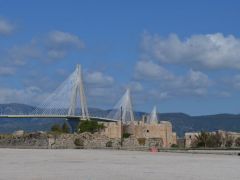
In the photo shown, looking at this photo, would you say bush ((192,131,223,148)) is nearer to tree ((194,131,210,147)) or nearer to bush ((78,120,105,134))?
tree ((194,131,210,147))

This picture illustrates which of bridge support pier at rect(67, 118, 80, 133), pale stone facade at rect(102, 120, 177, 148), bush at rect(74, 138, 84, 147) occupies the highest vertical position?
bridge support pier at rect(67, 118, 80, 133)

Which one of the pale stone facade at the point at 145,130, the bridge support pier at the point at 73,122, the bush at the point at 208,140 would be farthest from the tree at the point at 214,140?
the bridge support pier at the point at 73,122

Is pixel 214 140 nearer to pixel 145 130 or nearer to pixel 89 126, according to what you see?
pixel 145 130

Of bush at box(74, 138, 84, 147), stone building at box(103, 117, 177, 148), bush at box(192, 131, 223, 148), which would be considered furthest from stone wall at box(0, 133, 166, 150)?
stone building at box(103, 117, 177, 148)

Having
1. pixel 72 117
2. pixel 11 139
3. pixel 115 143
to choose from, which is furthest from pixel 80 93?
pixel 115 143

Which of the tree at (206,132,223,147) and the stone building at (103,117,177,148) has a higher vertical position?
the stone building at (103,117,177,148)

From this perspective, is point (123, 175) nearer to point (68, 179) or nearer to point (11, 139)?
point (68, 179)

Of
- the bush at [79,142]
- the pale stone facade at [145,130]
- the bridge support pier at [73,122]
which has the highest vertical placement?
the bridge support pier at [73,122]

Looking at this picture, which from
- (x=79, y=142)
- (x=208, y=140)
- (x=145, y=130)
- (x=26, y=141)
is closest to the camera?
(x=79, y=142)

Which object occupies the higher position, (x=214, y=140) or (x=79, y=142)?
(x=214, y=140)

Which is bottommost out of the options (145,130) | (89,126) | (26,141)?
(26,141)

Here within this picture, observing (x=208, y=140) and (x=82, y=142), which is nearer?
(x=82, y=142)

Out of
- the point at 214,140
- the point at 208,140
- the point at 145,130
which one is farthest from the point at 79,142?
the point at 145,130

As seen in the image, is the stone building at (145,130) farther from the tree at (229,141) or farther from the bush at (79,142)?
the bush at (79,142)
